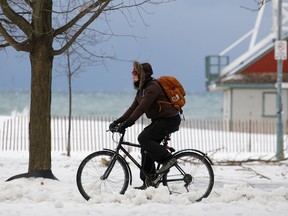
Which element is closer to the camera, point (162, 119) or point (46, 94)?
point (162, 119)

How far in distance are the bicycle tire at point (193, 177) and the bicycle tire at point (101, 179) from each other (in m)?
0.61

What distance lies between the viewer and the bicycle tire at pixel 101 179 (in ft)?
28.8

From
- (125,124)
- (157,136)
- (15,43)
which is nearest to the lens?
(125,124)

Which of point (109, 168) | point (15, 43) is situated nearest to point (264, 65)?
point (15, 43)

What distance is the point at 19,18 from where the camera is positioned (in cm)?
1164

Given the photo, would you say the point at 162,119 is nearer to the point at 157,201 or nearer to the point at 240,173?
the point at 157,201

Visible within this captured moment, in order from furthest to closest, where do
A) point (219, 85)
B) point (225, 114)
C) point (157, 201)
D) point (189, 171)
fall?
point (225, 114), point (219, 85), point (189, 171), point (157, 201)

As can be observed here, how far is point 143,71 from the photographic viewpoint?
873 centimetres

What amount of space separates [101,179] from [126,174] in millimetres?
345

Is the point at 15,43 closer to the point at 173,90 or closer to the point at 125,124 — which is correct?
the point at 125,124

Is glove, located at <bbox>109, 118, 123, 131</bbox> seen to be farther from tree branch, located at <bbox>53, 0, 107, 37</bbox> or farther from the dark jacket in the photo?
tree branch, located at <bbox>53, 0, 107, 37</bbox>

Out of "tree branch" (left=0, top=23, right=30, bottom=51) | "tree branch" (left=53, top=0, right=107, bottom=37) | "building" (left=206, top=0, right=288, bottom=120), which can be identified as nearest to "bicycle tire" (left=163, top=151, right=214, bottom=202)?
"tree branch" (left=53, top=0, right=107, bottom=37)

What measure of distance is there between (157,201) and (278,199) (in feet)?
5.63

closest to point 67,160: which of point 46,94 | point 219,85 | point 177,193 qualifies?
point 46,94
